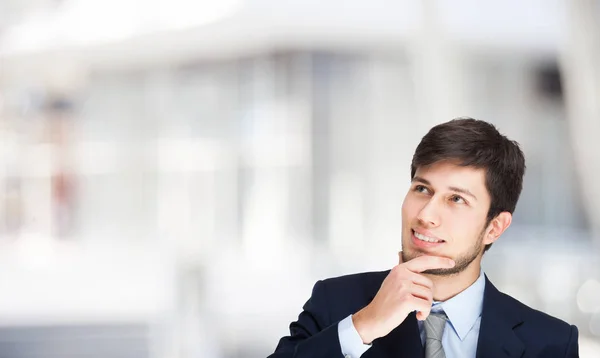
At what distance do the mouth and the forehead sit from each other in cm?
10

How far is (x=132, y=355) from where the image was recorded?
20.4 ft

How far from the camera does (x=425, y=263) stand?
1.56 m

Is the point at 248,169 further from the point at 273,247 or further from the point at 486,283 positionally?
the point at 486,283

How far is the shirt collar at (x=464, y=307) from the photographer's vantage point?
66.4 inches

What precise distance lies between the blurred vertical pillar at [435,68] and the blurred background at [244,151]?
20mm

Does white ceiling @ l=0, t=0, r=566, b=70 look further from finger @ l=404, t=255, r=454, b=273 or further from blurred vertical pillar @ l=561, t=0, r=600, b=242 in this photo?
finger @ l=404, t=255, r=454, b=273

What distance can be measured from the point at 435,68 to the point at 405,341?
17.9 ft

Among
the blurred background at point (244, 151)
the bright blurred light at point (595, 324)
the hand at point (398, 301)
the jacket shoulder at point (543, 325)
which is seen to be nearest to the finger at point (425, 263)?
the hand at point (398, 301)

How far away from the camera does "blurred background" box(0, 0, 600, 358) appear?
7023mm

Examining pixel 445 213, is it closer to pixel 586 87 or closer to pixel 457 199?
pixel 457 199

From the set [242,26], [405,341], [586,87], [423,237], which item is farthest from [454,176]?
[242,26]

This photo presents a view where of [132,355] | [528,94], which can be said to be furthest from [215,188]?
[528,94]

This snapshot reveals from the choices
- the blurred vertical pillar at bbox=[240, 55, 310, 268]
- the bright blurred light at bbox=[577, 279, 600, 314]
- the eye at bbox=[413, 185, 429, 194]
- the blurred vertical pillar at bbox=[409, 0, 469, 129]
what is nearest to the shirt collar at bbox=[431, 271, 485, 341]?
the eye at bbox=[413, 185, 429, 194]

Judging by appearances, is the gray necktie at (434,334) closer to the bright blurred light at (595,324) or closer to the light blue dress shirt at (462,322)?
the light blue dress shirt at (462,322)
